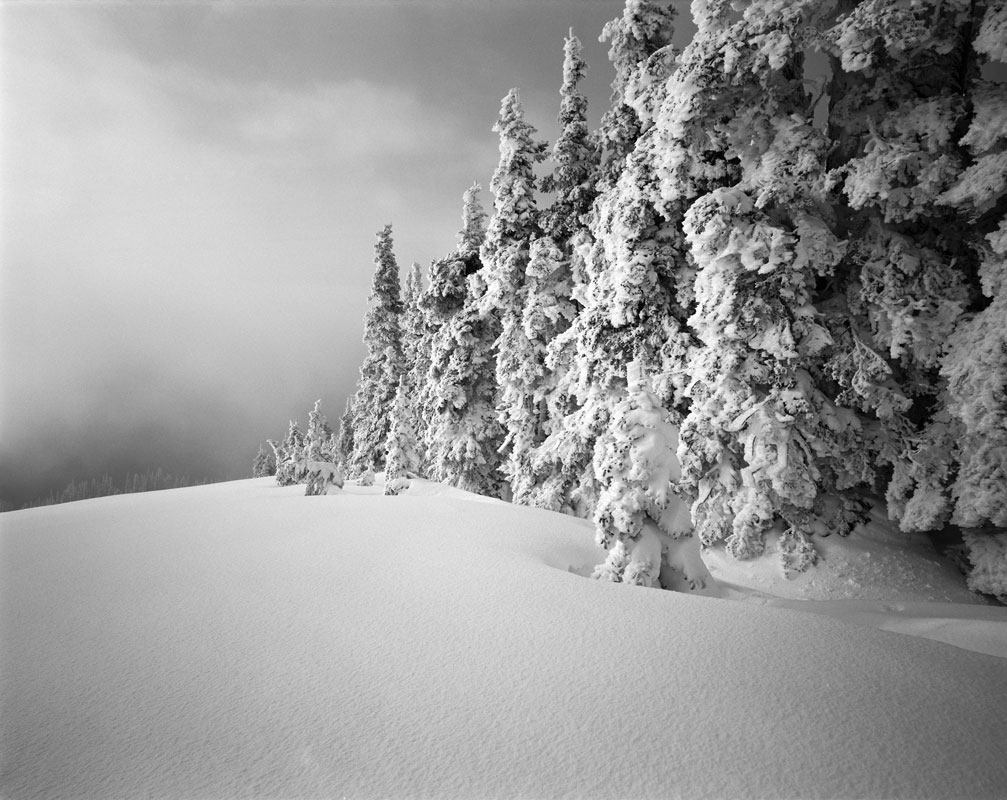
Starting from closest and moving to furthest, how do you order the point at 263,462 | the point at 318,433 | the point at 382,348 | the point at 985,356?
the point at 985,356 → the point at 382,348 → the point at 318,433 → the point at 263,462

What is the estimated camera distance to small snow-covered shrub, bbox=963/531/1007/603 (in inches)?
354

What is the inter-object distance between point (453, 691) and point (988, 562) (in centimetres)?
1094

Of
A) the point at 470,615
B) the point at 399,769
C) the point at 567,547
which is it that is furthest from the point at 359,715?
the point at 567,547

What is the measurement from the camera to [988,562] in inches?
361

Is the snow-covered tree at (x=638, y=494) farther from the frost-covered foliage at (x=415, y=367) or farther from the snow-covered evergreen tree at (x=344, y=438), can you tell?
the snow-covered evergreen tree at (x=344, y=438)

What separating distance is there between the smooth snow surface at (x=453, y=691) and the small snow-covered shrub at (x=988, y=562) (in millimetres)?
7123

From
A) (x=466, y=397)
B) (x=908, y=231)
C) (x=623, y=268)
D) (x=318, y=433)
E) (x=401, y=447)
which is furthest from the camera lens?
(x=318, y=433)

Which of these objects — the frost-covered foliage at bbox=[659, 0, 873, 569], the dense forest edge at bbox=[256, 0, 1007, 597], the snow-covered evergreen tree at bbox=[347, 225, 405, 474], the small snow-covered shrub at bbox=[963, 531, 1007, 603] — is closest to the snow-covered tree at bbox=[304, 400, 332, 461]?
the snow-covered evergreen tree at bbox=[347, 225, 405, 474]

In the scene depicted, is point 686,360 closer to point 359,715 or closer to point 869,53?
point 869,53

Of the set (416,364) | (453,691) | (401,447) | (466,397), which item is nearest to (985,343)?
(453,691)

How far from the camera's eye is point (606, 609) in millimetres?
4559

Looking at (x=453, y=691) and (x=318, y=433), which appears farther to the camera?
(x=318, y=433)

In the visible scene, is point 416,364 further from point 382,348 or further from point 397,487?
point 397,487

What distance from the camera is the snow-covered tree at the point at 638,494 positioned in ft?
22.3
